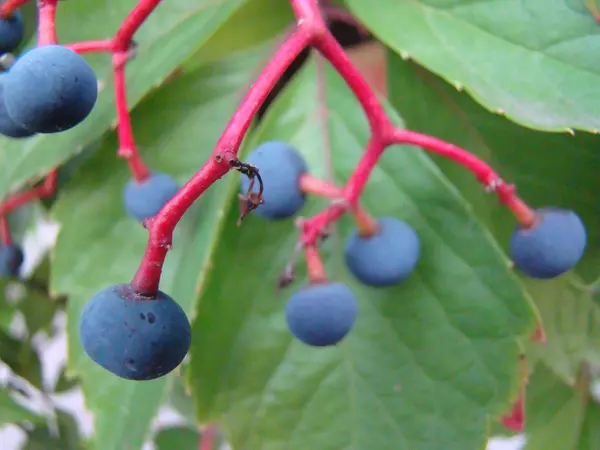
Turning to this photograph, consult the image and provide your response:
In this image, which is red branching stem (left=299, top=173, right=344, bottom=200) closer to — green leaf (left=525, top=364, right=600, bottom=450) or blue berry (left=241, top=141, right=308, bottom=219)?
blue berry (left=241, top=141, right=308, bottom=219)

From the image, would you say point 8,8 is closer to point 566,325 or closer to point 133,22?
point 133,22

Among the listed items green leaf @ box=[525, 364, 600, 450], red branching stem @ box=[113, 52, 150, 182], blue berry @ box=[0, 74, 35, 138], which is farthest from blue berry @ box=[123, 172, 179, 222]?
green leaf @ box=[525, 364, 600, 450]

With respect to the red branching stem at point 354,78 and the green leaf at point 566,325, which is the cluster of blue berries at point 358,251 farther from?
the green leaf at point 566,325

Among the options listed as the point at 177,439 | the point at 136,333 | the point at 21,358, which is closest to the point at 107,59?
the point at 136,333

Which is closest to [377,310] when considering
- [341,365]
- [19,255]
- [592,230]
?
[341,365]

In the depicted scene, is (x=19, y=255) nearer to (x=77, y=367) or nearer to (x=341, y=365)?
(x=77, y=367)

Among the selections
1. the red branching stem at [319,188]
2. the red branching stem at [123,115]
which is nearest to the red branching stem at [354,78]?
the red branching stem at [319,188]
